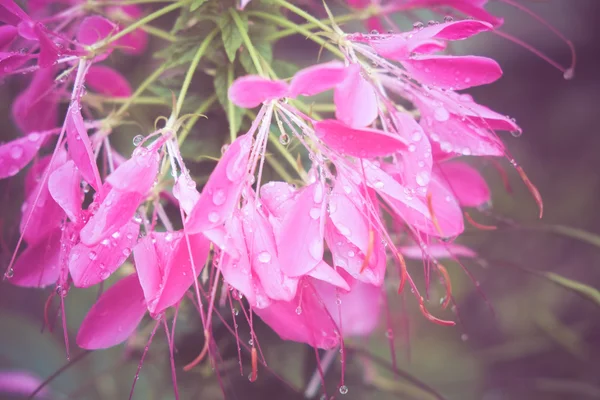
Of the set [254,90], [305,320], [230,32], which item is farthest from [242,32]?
[305,320]

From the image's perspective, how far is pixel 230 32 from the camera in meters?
0.45

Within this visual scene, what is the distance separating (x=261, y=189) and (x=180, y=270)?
9 cm

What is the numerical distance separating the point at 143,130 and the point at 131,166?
0.19 m

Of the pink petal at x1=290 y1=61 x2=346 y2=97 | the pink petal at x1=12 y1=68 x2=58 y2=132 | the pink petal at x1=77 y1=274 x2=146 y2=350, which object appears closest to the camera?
the pink petal at x1=290 y1=61 x2=346 y2=97

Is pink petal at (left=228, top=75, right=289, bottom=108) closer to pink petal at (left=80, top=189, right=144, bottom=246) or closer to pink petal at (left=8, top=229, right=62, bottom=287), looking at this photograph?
pink petal at (left=80, top=189, right=144, bottom=246)

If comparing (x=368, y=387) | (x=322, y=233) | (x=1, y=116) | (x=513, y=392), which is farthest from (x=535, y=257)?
(x=1, y=116)

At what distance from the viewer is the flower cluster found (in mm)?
340

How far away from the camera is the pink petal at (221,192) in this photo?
13.0 inches

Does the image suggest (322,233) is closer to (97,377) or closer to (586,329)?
(97,377)

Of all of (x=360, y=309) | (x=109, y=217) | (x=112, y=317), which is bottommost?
(x=360, y=309)

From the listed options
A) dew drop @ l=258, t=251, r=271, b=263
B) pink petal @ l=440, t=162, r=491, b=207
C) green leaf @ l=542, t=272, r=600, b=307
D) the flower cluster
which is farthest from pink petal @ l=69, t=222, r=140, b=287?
green leaf @ l=542, t=272, r=600, b=307

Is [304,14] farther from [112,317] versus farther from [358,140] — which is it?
[112,317]

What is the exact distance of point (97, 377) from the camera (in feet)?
2.47

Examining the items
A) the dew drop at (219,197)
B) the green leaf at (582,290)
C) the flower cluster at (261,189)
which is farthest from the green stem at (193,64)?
the green leaf at (582,290)
